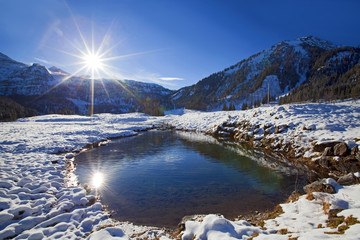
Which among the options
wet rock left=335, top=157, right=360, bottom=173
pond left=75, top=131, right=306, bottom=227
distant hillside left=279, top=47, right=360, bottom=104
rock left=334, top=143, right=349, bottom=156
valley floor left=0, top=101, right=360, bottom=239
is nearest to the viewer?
valley floor left=0, top=101, right=360, bottom=239

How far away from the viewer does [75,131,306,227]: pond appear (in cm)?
905

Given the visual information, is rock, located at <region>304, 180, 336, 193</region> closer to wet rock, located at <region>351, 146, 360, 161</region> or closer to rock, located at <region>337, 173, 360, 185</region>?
rock, located at <region>337, 173, 360, 185</region>

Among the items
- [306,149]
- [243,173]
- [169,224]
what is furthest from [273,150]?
[169,224]

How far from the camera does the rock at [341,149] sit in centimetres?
1368

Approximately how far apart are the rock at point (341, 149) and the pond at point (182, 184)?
3.87 m

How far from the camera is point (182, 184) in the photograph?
1236cm

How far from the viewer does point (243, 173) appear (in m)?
14.4

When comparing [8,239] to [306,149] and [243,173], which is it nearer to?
[243,173]

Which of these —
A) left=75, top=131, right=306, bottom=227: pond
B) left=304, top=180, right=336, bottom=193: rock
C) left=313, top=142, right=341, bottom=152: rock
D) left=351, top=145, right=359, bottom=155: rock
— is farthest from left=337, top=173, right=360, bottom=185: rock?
left=313, top=142, right=341, bottom=152: rock

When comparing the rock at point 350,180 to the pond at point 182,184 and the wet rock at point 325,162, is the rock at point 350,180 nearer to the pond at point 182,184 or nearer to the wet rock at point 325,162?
the pond at point 182,184

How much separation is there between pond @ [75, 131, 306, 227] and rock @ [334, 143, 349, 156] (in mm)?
3871

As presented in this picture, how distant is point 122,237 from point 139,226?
5.32 feet

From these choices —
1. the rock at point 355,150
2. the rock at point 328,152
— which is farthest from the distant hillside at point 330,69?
the rock at point 355,150

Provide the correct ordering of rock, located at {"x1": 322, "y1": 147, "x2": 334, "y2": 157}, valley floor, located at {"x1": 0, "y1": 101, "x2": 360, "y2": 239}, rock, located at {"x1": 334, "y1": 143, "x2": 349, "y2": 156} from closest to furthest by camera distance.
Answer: valley floor, located at {"x1": 0, "y1": 101, "x2": 360, "y2": 239} → rock, located at {"x1": 334, "y1": 143, "x2": 349, "y2": 156} → rock, located at {"x1": 322, "y1": 147, "x2": 334, "y2": 157}
